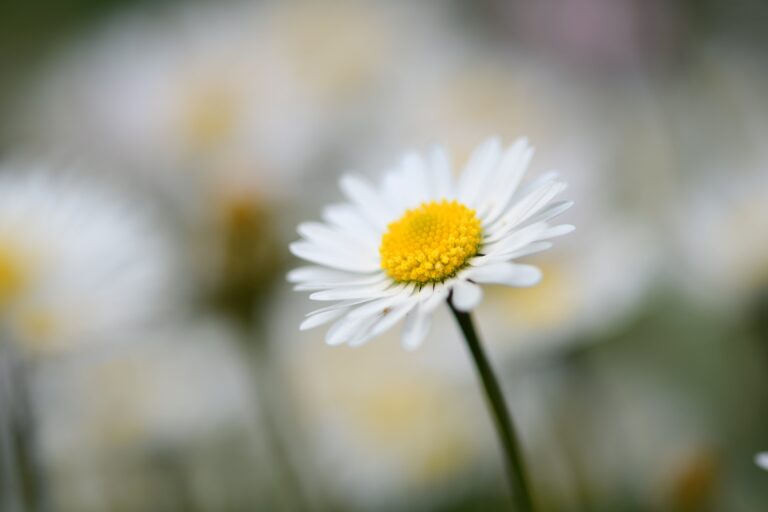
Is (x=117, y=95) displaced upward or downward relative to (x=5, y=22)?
downward

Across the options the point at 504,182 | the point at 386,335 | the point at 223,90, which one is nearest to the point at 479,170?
the point at 504,182

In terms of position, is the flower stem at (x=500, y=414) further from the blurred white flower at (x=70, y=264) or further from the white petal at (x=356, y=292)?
the blurred white flower at (x=70, y=264)

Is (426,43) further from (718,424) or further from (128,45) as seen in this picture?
(718,424)

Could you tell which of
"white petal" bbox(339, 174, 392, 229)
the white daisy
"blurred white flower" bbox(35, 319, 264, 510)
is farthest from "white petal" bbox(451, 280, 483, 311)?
"blurred white flower" bbox(35, 319, 264, 510)

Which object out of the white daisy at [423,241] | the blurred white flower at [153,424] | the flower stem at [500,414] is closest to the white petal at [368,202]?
the white daisy at [423,241]

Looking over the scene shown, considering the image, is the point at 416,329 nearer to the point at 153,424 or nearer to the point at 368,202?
the point at 368,202

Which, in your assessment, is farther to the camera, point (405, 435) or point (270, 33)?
point (270, 33)

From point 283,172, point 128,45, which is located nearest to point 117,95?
point 128,45
